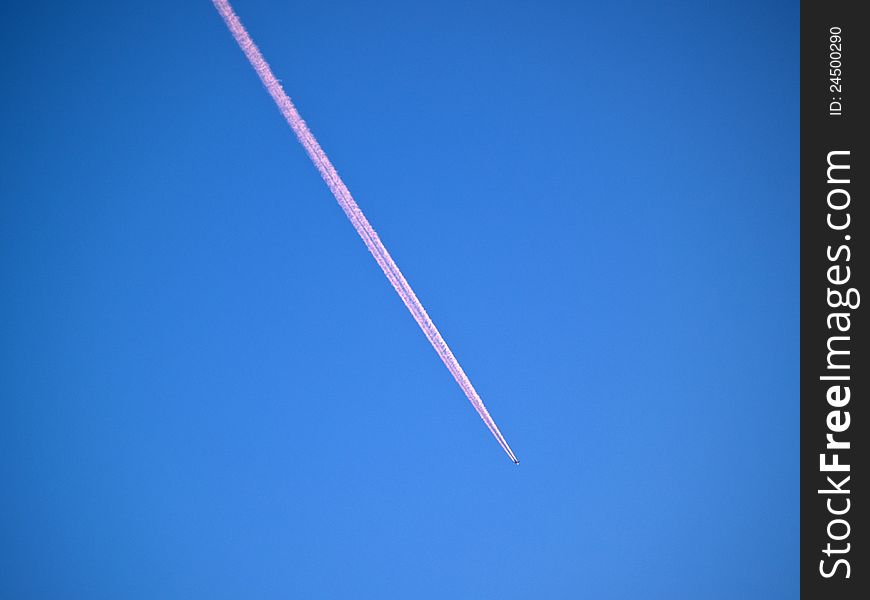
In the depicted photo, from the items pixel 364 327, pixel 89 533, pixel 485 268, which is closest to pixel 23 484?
pixel 89 533

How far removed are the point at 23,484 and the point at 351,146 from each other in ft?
5.37

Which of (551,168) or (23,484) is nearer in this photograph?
(23,484)

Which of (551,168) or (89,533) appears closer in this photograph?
(89,533)

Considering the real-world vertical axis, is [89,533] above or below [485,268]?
below

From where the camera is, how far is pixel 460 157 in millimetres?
1950

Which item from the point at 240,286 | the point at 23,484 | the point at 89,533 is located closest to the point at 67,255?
the point at 240,286

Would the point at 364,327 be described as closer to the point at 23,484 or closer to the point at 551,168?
the point at 551,168

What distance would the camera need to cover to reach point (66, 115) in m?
1.86

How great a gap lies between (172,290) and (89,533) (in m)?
0.89
